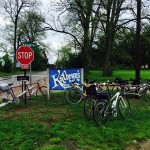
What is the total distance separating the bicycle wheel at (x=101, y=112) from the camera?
8727mm

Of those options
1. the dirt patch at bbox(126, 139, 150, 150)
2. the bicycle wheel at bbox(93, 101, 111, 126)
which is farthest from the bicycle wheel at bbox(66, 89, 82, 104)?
the dirt patch at bbox(126, 139, 150, 150)

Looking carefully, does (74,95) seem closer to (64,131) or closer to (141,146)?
(64,131)

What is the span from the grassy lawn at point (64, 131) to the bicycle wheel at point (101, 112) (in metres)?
0.18

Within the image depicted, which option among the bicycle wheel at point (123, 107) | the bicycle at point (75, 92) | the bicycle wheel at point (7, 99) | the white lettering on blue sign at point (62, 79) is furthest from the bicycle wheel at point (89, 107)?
the white lettering on blue sign at point (62, 79)

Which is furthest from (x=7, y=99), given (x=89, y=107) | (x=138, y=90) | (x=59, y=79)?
(x=138, y=90)

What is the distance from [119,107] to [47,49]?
213 ft

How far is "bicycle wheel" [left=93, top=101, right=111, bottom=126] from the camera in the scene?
8727 millimetres

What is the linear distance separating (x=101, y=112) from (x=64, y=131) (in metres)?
1.33

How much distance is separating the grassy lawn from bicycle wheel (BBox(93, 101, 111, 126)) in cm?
18

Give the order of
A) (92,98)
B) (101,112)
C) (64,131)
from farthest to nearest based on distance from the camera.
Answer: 1. (92,98)
2. (101,112)
3. (64,131)

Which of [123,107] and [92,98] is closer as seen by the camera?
[92,98]

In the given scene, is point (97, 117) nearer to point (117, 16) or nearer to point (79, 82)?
point (79, 82)

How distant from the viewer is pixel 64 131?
7867mm

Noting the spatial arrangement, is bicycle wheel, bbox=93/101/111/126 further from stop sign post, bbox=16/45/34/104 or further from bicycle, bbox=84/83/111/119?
stop sign post, bbox=16/45/34/104
